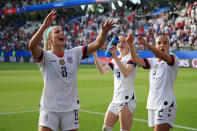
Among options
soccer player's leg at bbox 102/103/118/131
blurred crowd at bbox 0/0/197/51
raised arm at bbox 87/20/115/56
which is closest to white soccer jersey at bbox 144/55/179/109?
soccer player's leg at bbox 102/103/118/131

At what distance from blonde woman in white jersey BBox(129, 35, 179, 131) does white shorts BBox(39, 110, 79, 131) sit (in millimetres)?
1392

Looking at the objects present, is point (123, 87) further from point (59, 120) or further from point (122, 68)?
point (59, 120)

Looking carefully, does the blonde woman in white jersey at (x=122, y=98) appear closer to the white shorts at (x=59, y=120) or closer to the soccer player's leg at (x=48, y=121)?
the white shorts at (x=59, y=120)

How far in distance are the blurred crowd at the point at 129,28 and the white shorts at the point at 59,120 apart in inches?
1020

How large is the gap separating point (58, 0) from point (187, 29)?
74.9ft

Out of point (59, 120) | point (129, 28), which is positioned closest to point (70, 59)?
point (59, 120)

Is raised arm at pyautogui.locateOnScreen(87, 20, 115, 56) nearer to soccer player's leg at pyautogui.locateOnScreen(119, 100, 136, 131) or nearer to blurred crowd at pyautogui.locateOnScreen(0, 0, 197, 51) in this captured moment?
soccer player's leg at pyautogui.locateOnScreen(119, 100, 136, 131)

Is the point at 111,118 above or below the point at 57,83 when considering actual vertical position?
below

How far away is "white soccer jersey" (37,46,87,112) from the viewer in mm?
4547

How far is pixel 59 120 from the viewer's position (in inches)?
181

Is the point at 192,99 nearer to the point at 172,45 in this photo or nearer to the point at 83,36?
the point at 172,45

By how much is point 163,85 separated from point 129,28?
1388 inches

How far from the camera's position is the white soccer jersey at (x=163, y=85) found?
210 inches

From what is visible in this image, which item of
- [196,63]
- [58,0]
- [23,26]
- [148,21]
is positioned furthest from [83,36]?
[196,63]
